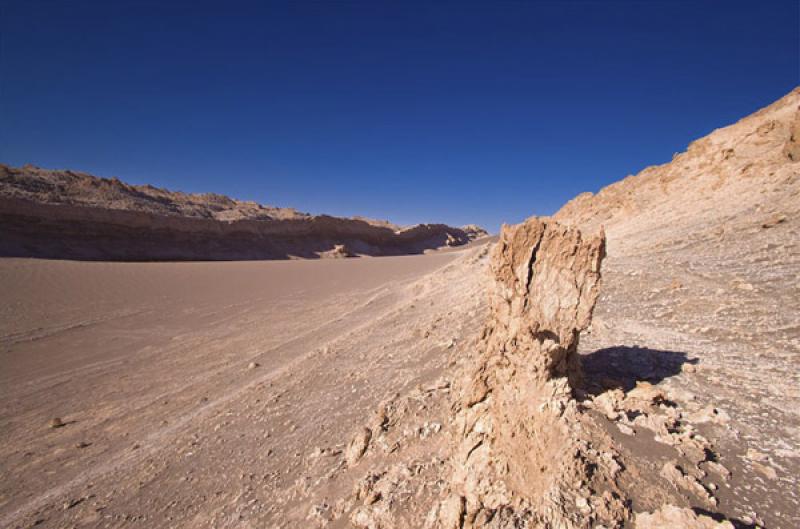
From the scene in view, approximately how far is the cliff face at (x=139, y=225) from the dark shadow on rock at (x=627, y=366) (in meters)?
23.0

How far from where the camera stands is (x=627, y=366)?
3.65 m

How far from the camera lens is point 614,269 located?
24.0ft

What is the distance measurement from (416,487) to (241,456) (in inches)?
92.2

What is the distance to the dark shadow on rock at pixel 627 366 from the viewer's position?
3.26 m

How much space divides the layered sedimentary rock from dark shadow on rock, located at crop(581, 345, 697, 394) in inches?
16.5

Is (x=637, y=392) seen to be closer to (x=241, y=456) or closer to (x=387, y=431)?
(x=387, y=431)

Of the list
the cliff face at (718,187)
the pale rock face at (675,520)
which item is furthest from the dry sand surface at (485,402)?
the cliff face at (718,187)

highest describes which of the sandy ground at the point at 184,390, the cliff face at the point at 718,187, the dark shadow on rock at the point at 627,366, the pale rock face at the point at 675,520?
the cliff face at the point at 718,187

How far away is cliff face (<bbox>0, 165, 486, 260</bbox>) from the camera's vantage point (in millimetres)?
18234

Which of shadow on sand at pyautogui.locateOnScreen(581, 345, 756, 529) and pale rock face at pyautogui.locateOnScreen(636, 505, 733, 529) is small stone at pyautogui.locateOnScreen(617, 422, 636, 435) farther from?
pale rock face at pyautogui.locateOnScreen(636, 505, 733, 529)

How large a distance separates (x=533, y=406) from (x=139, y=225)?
85.7 ft

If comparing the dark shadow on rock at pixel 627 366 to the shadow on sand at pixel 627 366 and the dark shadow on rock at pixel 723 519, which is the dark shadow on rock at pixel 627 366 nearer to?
the shadow on sand at pixel 627 366

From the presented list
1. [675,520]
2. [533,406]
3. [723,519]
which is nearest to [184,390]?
[533,406]

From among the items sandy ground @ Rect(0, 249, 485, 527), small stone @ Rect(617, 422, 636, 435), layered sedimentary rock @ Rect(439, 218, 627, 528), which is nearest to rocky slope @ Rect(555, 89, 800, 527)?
small stone @ Rect(617, 422, 636, 435)
